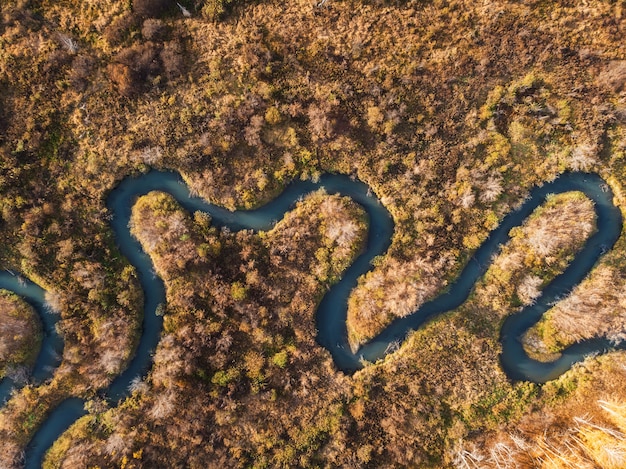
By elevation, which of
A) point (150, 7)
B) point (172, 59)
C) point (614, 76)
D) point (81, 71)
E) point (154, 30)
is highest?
point (150, 7)

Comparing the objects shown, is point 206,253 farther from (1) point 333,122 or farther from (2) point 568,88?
(2) point 568,88

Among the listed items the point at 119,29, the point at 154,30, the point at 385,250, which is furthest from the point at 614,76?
Result: the point at 119,29

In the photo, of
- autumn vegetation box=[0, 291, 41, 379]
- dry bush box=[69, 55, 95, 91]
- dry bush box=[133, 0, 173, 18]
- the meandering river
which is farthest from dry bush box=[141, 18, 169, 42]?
autumn vegetation box=[0, 291, 41, 379]

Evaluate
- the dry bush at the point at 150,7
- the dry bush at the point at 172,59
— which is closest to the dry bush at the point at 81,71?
the dry bush at the point at 150,7

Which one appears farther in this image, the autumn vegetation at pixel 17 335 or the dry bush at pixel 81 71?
the dry bush at pixel 81 71

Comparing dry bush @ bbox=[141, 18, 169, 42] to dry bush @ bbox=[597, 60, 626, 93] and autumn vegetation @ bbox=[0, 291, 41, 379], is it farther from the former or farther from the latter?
dry bush @ bbox=[597, 60, 626, 93]

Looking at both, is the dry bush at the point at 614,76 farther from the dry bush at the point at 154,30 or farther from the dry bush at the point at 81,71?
the dry bush at the point at 81,71

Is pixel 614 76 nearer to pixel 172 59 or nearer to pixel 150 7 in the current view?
pixel 172 59

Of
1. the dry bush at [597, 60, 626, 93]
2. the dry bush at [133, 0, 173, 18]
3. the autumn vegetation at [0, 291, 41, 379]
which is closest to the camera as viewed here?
the autumn vegetation at [0, 291, 41, 379]

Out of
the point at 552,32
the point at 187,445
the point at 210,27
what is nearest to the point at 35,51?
the point at 210,27
